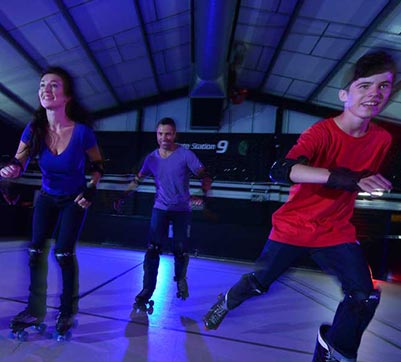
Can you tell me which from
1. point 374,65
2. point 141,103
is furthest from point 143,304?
point 141,103

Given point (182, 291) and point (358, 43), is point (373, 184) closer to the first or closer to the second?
point (182, 291)

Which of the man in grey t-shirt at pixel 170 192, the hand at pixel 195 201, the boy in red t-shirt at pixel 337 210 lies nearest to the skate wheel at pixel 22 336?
the man in grey t-shirt at pixel 170 192

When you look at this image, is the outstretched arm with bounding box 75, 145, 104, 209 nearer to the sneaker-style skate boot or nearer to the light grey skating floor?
the light grey skating floor

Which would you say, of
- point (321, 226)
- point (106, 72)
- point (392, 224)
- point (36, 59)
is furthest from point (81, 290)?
point (392, 224)

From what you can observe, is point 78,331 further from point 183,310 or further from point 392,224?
point 392,224

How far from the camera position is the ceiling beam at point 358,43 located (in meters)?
4.63

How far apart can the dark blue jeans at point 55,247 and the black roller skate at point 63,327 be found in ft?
0.11

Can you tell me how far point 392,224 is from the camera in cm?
706

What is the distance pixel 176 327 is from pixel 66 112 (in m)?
1.57

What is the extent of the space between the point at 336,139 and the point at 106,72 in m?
6.75

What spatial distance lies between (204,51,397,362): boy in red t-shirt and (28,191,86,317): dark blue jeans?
3.35 feet

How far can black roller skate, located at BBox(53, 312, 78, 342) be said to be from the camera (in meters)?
1.81

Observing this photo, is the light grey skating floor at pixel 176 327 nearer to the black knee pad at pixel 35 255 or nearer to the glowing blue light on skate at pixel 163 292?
the glowing blue light on skate at pixel 163 292

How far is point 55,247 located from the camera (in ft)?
6.27
